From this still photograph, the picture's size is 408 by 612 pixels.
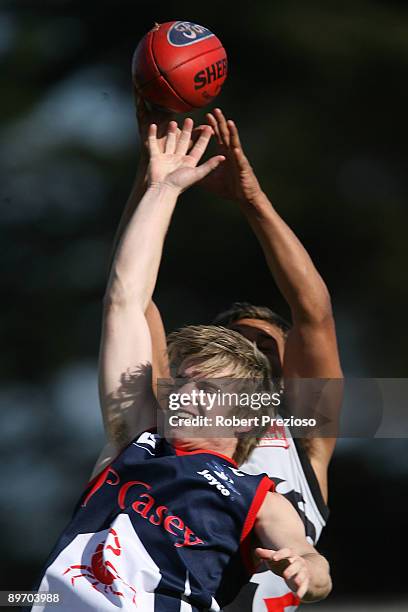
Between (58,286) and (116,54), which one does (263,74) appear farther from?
(58,286)

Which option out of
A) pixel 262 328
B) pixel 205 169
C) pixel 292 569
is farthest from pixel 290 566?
pixel 262 328

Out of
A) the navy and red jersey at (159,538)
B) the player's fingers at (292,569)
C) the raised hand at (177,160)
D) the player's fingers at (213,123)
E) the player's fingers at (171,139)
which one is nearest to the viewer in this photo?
the player's fingers at (292,569)

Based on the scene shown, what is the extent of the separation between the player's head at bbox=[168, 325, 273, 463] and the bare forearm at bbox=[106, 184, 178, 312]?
14 cm

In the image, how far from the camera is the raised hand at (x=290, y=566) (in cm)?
210

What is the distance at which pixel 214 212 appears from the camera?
24.0 feet

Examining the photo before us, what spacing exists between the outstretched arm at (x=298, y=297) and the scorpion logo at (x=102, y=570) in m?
0.96

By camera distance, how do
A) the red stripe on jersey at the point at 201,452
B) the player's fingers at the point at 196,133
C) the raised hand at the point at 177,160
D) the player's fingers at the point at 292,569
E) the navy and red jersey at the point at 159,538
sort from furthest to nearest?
the player's fingers at the point at 196,133 → the raised hand at the point at 177,160 → the red stripe on jersey at the point at 201,452 → the navy and red jersey at the point at 159,538 → the player's fingers at the point at 292,569

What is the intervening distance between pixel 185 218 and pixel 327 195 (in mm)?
983

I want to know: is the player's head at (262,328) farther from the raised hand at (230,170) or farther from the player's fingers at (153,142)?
the player's fingers at (153,142)

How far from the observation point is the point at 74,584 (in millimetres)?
2211

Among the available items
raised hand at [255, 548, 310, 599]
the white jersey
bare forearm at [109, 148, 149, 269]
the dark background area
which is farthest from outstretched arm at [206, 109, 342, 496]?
the dark background area

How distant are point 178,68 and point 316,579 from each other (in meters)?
1.55

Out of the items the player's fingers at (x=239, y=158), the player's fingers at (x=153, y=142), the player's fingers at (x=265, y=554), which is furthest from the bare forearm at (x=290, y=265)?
the player's fingers at (x=265, y=554)

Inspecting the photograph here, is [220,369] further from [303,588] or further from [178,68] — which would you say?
[178,68]
